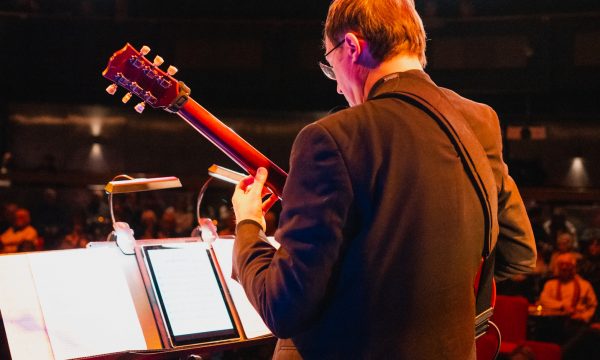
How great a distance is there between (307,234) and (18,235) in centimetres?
788

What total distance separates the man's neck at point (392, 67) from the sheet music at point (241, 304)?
94 centimetres

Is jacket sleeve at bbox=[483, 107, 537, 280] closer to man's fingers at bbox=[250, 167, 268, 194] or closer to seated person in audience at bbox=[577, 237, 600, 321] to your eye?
man's fingers at bbox=[250, 167, 268, 194]

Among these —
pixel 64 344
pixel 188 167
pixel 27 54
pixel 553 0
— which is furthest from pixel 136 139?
pixel 64 344

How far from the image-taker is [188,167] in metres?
11.3

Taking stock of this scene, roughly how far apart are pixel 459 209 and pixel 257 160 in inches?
24.6

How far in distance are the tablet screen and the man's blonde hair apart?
94 cm

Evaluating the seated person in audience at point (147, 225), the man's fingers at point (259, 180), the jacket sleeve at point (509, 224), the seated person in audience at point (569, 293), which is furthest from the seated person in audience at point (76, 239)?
the jacket sleeve at point (509, 224)

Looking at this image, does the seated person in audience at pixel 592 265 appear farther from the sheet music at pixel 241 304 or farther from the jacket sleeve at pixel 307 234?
the jacket sleeve at pixel 307 234

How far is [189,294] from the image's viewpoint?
2133 millimetres

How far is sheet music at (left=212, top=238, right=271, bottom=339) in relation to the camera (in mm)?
2184

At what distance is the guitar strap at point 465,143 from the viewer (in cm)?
141

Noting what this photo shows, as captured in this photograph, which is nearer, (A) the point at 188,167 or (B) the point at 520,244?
(B) the point at 520,244

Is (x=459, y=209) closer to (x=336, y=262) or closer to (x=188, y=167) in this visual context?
(x=336, y=262)

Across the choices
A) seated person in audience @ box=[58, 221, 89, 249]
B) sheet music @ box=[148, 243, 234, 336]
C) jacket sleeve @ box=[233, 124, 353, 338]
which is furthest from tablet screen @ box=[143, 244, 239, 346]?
seated person in audience @ box=[58, 221, 89, 249]
